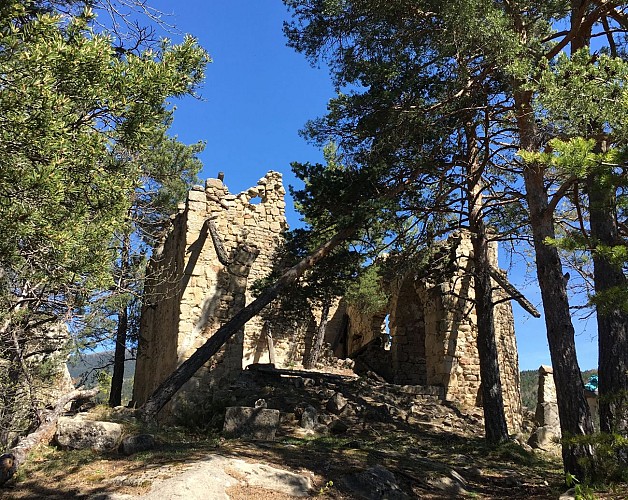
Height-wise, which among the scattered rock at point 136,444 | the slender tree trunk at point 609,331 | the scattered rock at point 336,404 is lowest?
the scattered rock at point 136,444

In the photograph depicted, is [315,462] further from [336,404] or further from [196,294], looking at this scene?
[196,294]

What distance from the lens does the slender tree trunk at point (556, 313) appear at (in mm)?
6508

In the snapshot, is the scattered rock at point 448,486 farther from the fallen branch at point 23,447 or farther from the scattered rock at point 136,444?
the fallen branch at point 23,447

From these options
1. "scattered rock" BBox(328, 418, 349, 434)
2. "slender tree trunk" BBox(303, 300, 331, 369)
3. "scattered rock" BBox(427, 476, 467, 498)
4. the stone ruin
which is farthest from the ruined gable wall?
"scattered rock" BBox(427, 476, 467, 498)

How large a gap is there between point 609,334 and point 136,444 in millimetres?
5838

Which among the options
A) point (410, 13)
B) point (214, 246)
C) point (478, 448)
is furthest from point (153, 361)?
point (410, 13)

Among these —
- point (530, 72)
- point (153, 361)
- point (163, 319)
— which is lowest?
point (153, 361)

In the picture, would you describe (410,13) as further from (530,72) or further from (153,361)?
(153,361)

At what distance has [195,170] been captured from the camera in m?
18.0

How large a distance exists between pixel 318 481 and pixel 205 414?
423 cm

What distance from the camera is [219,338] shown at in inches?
340

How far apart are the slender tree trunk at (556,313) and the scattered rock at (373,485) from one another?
198 centimetres

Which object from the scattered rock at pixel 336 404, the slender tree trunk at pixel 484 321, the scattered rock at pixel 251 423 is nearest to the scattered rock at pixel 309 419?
the scattered rock at pixel 336 404

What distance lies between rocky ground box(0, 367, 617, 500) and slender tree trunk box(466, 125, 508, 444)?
43 cm
